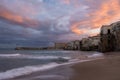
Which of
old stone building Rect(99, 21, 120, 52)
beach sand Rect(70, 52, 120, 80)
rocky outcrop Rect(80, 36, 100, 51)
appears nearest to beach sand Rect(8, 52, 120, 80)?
beach sand Rect(70, 52, 120, 80)

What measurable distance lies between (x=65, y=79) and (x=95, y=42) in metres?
53.3

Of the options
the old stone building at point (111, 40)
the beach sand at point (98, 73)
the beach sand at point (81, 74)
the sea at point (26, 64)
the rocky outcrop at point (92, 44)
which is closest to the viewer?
the beach sand at point (98, 73)

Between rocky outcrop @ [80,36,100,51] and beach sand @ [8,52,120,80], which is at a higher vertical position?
rocky outcrop @ [80,36,100,51]

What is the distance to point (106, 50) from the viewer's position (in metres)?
40.4

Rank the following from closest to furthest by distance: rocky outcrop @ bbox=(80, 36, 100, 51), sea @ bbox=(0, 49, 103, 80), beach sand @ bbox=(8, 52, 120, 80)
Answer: beach sand @ bbox=(8, 52, 120, 80) < sea @ bbox=(0, 49, 103, 80) < rocky outcrop @ bbox=(80, 36, 100, 51)

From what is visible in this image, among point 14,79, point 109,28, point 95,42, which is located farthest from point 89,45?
point 14,79

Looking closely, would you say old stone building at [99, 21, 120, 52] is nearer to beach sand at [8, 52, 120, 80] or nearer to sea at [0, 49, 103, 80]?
sea at [0, 49, 103, 80]

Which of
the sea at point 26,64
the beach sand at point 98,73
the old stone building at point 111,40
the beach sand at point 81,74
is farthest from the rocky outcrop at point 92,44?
the beach sand at point 81,74

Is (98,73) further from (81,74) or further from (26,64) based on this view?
(26,64)

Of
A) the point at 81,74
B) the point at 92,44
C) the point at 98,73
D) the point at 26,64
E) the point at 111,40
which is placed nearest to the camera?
the point at 98,73

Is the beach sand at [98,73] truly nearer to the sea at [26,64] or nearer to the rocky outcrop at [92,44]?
the sea at [26,64]

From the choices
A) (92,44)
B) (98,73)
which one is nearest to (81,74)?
(98,73)

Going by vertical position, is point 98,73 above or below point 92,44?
below

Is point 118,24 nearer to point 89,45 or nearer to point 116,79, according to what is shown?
point 89,45
